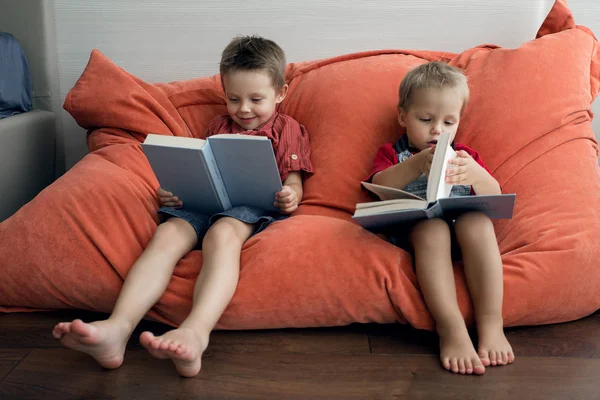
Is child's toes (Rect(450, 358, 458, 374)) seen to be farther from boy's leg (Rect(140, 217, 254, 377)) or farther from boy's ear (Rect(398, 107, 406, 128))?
boy's ear (Rect(398, 107, 406, 128))

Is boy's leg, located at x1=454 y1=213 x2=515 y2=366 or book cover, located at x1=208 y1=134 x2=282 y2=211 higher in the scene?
book cover, located at x1=208 y1=134 x2=282 y2=211

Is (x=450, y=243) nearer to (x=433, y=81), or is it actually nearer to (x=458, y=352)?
(x=458, y=352)

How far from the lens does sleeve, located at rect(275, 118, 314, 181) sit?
5.96ft

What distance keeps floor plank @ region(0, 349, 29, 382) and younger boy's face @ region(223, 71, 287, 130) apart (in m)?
0.82

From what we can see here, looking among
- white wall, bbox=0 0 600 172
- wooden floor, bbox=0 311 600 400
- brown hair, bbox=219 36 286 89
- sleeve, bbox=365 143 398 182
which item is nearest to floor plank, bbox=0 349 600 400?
wooden floor, bbox=0 311 600 400

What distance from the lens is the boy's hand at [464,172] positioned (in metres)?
1.42

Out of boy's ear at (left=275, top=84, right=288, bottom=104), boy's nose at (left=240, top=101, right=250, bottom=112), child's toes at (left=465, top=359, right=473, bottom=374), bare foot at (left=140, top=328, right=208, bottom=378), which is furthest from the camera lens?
boy's ear at (left=275, top=84, right=288, bottom=104)

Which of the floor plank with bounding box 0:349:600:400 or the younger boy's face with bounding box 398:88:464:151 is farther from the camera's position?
the younger boy's face with bounding box 398:88:464:151

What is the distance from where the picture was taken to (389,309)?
4.84 ft

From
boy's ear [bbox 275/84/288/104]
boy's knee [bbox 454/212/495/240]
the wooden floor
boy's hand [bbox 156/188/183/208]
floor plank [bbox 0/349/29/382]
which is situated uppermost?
boy's ear [bbox 275/84/288/104]

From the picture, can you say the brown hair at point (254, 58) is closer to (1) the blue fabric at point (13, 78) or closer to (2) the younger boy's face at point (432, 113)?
(2) the younger boy's face at point (432, 113)

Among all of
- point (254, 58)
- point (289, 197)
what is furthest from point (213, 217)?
point (254, 58)

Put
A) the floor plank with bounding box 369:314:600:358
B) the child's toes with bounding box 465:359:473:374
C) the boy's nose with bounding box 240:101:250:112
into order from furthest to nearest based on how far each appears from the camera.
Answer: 1. the boy's nose with bounding box 240:101:250:112
2. the floor plank with bounding box 369:314:600:358
3. the child's toes with bounding box 465:359:473:374

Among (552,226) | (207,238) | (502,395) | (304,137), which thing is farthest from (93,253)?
(552,226)
